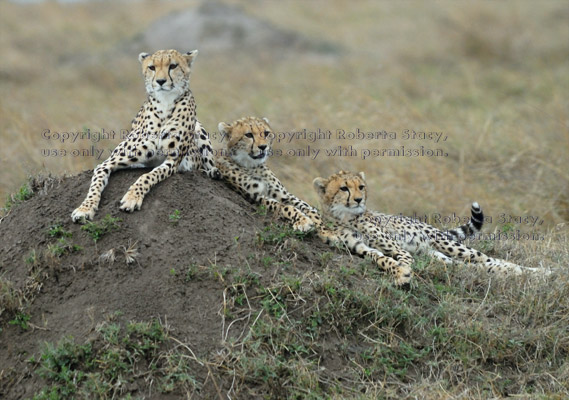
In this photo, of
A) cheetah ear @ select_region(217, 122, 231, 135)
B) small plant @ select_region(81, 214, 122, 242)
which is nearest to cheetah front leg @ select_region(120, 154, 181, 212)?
small plant @ select_region(81, 214, 122, 242)

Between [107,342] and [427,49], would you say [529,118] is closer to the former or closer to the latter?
[427,49]

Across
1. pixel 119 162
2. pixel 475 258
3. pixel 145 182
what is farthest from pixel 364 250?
pixel 119 162

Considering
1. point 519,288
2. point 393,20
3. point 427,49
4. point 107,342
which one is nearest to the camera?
point 107,342

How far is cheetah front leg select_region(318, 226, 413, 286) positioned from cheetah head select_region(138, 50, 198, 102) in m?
1.13

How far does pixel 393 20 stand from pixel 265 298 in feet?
46.6

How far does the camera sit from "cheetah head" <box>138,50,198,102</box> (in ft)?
14.3

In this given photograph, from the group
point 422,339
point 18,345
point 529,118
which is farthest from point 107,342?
point 529,118

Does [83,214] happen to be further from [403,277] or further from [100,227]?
[403,277]

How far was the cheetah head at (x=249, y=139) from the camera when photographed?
4789 mm

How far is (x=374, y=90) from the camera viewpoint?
10.5 metres

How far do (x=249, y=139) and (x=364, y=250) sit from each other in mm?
942

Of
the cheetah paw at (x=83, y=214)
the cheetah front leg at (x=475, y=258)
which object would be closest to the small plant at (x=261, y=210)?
the cheetah paw at (x=83, y=214)

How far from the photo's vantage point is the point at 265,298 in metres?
3.97

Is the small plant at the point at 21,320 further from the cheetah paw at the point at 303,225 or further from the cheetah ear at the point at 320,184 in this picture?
the cheetah ear at the point at 320,184
